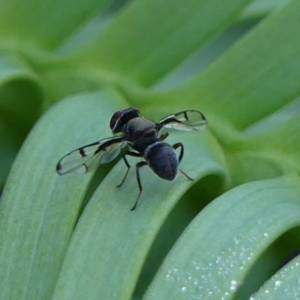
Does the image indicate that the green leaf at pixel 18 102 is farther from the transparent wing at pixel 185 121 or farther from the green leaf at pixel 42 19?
the transparent wing at pixel 185 121

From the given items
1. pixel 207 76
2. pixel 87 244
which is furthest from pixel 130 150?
pixel 87 244

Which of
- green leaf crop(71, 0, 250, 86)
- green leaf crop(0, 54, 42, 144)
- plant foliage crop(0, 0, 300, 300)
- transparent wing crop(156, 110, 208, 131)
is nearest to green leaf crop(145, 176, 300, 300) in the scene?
plant foliage crop(0, 0, 300, 300)

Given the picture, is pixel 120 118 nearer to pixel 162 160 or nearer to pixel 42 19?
pixel 162 160

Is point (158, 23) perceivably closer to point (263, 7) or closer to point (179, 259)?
point (263, 7)

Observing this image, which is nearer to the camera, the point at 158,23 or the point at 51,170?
the point at 51,170

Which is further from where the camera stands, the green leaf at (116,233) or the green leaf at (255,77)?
the green leaf at (255,77)

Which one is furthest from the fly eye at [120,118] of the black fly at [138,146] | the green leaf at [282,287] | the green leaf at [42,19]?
the green leaf at [282,287]

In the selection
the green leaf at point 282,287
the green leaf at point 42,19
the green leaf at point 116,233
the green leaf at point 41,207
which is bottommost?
the green leaf at point 282,287
